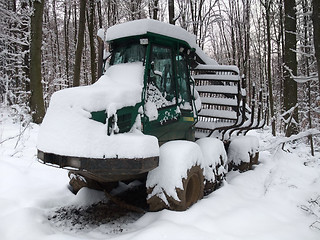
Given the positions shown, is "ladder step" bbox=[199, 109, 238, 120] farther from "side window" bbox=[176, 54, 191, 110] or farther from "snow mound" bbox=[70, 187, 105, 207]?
"snow mound" bbox=[70, 187, 105, 207]

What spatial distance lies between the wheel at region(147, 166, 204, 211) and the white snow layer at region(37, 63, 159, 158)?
0.64 m

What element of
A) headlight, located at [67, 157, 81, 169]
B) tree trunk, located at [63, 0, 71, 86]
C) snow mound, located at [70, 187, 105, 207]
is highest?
tree trunk, located at [63, 0, 71, 86]

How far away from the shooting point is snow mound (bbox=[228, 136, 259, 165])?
6539mm

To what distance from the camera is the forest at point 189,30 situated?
8.21 m

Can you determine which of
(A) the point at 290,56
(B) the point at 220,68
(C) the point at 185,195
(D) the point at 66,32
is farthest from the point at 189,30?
(C) the point at 185,195

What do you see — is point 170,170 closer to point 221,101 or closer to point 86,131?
point 86,131

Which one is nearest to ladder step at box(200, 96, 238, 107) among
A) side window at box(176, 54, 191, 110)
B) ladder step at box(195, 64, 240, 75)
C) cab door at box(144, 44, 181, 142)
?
ladder step at box(195, 64, 240, 75)

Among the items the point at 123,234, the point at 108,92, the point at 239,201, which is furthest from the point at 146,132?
the point at 239,201

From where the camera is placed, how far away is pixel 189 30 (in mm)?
19016

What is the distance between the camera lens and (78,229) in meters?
3.61

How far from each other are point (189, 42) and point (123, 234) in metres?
3.60

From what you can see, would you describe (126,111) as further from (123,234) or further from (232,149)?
(232,149)

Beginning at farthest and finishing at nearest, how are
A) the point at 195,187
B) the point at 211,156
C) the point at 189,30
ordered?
the point at 189,30
the point at 211,156
the point at 195,187

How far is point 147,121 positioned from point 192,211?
1428mm
